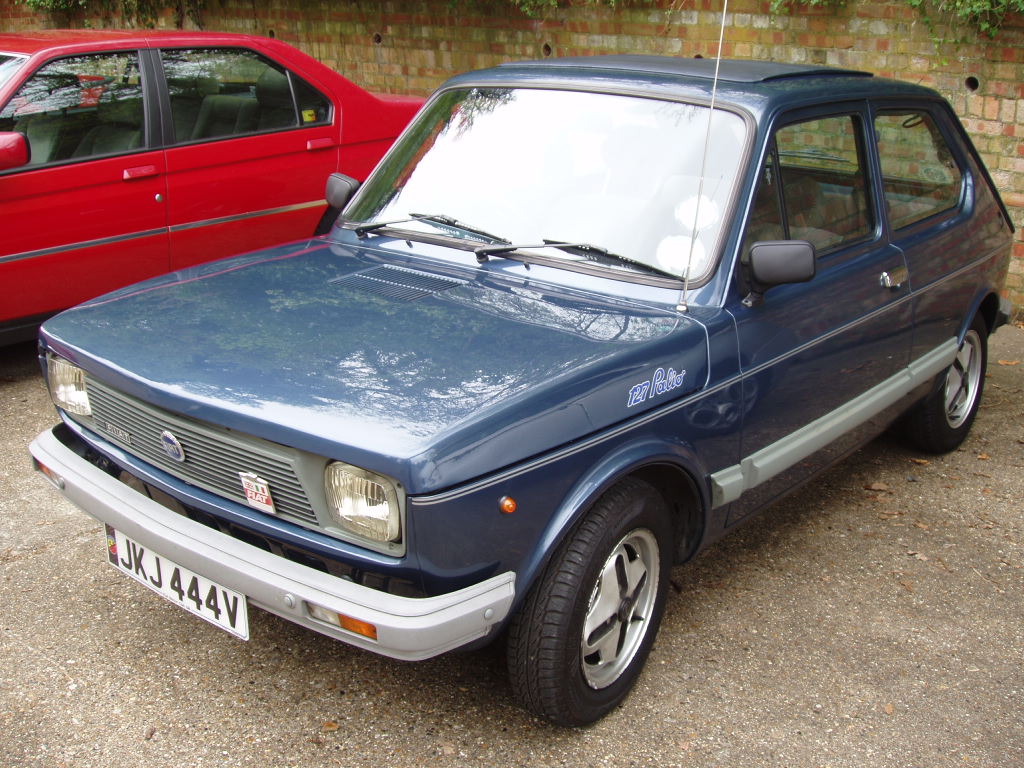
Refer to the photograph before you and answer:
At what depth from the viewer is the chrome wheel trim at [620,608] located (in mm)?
2951

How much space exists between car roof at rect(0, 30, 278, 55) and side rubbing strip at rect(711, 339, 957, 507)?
13.9 ft

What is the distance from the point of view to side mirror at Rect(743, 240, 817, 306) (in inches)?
122

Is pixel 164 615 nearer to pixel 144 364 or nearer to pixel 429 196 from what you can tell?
pixel 144 364

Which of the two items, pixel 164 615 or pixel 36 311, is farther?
pixel 36 311

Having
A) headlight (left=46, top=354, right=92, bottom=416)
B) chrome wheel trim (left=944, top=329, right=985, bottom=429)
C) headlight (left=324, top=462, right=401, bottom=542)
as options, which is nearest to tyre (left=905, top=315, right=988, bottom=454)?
chrome wheel trim (left=944, top=329, right=985, bottom=429)

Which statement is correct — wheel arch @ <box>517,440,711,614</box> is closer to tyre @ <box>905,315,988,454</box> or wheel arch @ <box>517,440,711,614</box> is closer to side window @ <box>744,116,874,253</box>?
side window @ <box>744,116,874,253</box>

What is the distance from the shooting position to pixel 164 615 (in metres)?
3.54

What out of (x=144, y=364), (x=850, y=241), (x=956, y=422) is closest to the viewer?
(x=144, y=364)

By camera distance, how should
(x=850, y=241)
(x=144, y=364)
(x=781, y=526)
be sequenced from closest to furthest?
(x=144, y=364)
(x=850, y=241)
(x=781, y=526)

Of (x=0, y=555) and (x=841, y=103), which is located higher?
(x=841, y=103)

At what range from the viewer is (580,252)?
10.9 ft

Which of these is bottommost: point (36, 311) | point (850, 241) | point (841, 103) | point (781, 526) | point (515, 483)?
point (781, 526)

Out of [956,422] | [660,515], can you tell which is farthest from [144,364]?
[956,422]

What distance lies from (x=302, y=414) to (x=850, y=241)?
7.28 ft
